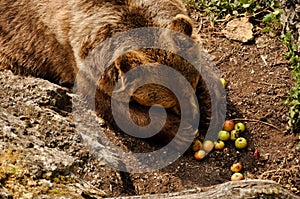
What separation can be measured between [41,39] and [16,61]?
359 mm

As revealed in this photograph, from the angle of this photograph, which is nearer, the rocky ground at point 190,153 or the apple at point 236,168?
the rocky ground at point 190,153

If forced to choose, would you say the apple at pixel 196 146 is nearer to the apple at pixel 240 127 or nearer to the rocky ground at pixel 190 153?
the rocky ground at pixel 190 153

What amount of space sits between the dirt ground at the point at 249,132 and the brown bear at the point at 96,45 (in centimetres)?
22

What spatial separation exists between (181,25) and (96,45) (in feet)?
2.27

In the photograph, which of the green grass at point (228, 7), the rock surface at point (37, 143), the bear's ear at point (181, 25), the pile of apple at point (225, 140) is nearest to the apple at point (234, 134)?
the pile of apple at point (225, 140)

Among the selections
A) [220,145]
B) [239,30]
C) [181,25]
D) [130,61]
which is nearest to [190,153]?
[220,145]

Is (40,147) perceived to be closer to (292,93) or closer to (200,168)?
(200,168)

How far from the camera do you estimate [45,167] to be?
2750 mm

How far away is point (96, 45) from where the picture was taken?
4379 millimetres

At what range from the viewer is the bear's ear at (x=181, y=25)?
13.5 feet

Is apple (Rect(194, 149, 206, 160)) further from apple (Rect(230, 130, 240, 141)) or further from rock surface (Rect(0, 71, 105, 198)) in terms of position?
rock surface (Rect(0, 71, 105, 198))

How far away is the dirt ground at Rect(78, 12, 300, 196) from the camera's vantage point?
165 inches

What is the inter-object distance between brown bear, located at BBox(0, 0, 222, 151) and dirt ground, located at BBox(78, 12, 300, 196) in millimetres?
224

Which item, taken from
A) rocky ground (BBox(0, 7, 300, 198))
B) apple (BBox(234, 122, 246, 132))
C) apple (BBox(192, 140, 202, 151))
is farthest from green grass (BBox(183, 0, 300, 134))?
apple (BBox(192, 140, 202, 151))
